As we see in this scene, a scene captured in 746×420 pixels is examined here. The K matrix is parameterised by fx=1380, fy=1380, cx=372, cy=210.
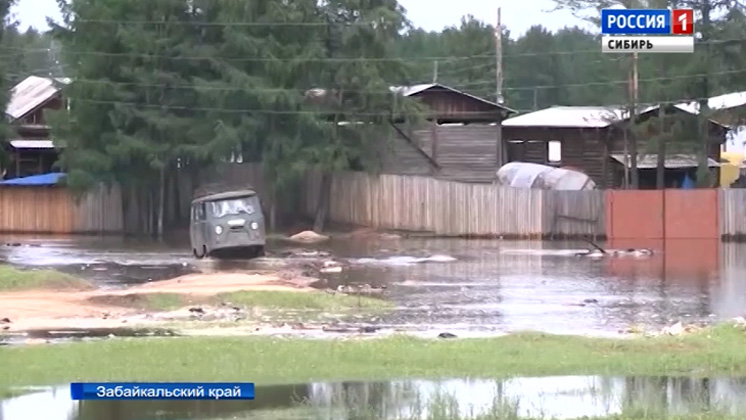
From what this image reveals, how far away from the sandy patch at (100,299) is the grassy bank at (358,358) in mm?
4577

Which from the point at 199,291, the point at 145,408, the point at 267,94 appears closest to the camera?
the point at 145,408

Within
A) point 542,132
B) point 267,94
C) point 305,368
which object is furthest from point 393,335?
point 542,132

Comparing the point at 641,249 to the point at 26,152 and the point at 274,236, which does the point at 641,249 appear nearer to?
the point at 274,236

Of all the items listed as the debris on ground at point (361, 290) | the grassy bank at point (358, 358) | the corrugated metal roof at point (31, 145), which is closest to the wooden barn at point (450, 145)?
the corrugated metal roof at point (31, 145)

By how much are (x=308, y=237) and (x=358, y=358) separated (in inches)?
1438

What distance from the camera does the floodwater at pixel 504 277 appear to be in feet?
84.8

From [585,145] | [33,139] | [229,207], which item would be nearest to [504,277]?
[229,207]

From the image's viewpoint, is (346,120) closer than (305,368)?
No

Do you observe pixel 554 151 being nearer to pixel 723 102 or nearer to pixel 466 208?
pixel 723 102

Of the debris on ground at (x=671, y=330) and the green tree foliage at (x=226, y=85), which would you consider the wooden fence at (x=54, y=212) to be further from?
the debris on ground at (x=671, y=330)

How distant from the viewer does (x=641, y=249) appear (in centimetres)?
4559

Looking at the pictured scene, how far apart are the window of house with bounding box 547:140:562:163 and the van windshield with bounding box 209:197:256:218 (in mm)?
28493

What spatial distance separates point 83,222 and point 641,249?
2719cm

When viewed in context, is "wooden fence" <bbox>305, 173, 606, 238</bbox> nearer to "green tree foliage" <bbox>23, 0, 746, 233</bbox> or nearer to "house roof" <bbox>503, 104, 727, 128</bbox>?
"green tree foliage" <bbox>23, 0, 746, 233</bbox>
